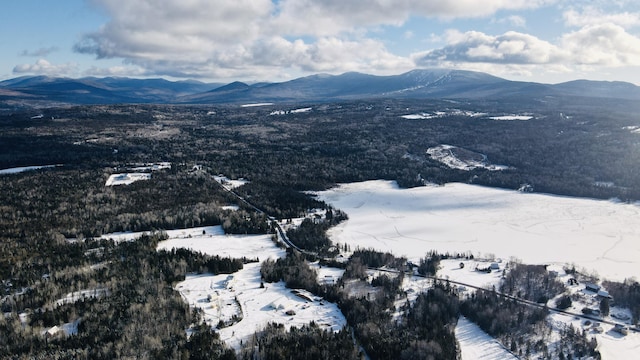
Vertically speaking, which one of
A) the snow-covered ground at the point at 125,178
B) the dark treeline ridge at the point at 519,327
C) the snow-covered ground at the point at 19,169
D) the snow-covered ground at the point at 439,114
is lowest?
the dark treeline ridge at the point at 519,327

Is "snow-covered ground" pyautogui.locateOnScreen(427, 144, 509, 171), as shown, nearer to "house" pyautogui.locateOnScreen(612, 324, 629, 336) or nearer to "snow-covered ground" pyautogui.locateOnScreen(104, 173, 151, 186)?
"snow-covered ground" pyautogui.locateOnScreen(104, 173, 151, 186)

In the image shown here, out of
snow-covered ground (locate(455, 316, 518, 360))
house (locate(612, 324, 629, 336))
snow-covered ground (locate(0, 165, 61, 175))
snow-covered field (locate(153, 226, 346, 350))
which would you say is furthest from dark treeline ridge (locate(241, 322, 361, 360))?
snow-covered ground (locate(0, 165, 61, 175))

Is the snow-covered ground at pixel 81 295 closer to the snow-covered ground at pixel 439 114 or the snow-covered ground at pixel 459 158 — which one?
the snow-covered ground at pixel 459 158

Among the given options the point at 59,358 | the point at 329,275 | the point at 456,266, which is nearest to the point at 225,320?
the point at 59,358

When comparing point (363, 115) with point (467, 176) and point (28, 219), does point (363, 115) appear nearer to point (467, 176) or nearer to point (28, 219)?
point (467, 176)

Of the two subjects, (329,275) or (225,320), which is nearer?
(225,320)

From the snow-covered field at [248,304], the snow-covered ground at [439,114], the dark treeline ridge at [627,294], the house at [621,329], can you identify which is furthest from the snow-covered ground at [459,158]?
the snow-covered field at [248,304]

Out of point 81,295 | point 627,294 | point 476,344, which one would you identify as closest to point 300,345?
point 476,344
